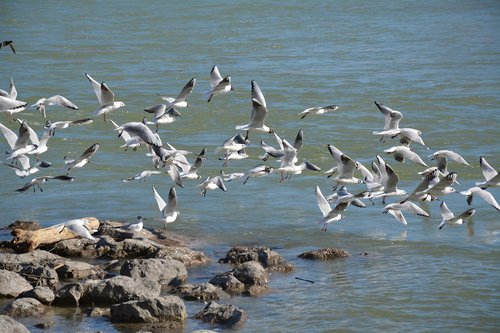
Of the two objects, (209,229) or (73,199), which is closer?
(209,229)

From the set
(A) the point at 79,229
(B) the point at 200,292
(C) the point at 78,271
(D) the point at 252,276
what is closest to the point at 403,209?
(D) the point at 252,276

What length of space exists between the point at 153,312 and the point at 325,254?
3471mm

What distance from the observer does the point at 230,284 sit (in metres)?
11.8

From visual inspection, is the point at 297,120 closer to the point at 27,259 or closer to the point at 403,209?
the point at 403,209

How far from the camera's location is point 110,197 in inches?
691

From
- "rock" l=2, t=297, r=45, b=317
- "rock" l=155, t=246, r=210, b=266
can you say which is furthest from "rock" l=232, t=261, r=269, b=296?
"rock" l=2, t=297, r=45, b=317

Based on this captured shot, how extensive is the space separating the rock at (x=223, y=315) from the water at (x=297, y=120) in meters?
0.24

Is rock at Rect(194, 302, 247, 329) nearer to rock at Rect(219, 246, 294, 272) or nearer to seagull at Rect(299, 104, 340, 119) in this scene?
rock at Rect(219, 246, 294, 272)

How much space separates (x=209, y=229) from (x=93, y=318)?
467 cm

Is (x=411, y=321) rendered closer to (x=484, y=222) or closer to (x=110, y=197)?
(x=484, y=222)

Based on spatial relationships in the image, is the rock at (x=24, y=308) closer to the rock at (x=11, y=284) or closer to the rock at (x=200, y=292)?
the rock at (x=11, y=284)

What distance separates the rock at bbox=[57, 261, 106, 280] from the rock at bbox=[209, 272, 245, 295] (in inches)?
56.0

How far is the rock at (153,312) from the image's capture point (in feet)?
34.9

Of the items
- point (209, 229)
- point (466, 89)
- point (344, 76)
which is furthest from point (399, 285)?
point (344, 76)
